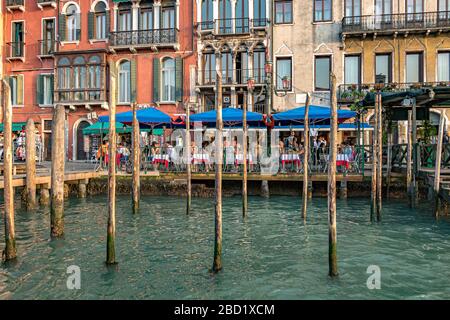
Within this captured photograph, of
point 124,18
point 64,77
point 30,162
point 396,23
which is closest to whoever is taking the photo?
point 30,162

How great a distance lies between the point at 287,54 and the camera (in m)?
22.3

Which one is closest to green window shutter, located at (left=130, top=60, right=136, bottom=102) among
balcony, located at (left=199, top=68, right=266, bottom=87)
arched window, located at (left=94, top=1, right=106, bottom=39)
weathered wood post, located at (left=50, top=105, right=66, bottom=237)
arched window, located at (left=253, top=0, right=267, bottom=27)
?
arched window, located at (left=94, top=1, right=106, bottom=39)

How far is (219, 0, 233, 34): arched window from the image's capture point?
22812 mm

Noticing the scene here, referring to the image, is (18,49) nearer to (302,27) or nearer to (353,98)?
(302,27)

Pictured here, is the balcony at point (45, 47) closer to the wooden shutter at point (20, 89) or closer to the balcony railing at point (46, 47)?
the balcony railing at point (46, 47)

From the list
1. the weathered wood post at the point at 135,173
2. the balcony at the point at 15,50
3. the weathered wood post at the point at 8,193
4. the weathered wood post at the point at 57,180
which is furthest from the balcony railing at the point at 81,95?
the weathered wood post at the point at 8,193

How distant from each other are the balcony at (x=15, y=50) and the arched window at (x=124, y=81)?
6.58 m

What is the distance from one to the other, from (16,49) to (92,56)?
17.9ft

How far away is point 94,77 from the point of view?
24438 mm

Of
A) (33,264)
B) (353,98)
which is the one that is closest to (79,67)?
(353,98)

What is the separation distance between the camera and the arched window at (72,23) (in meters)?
25.0

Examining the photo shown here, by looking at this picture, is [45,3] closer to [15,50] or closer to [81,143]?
[15,50]

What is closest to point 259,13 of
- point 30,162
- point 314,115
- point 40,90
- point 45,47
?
point 314,115
